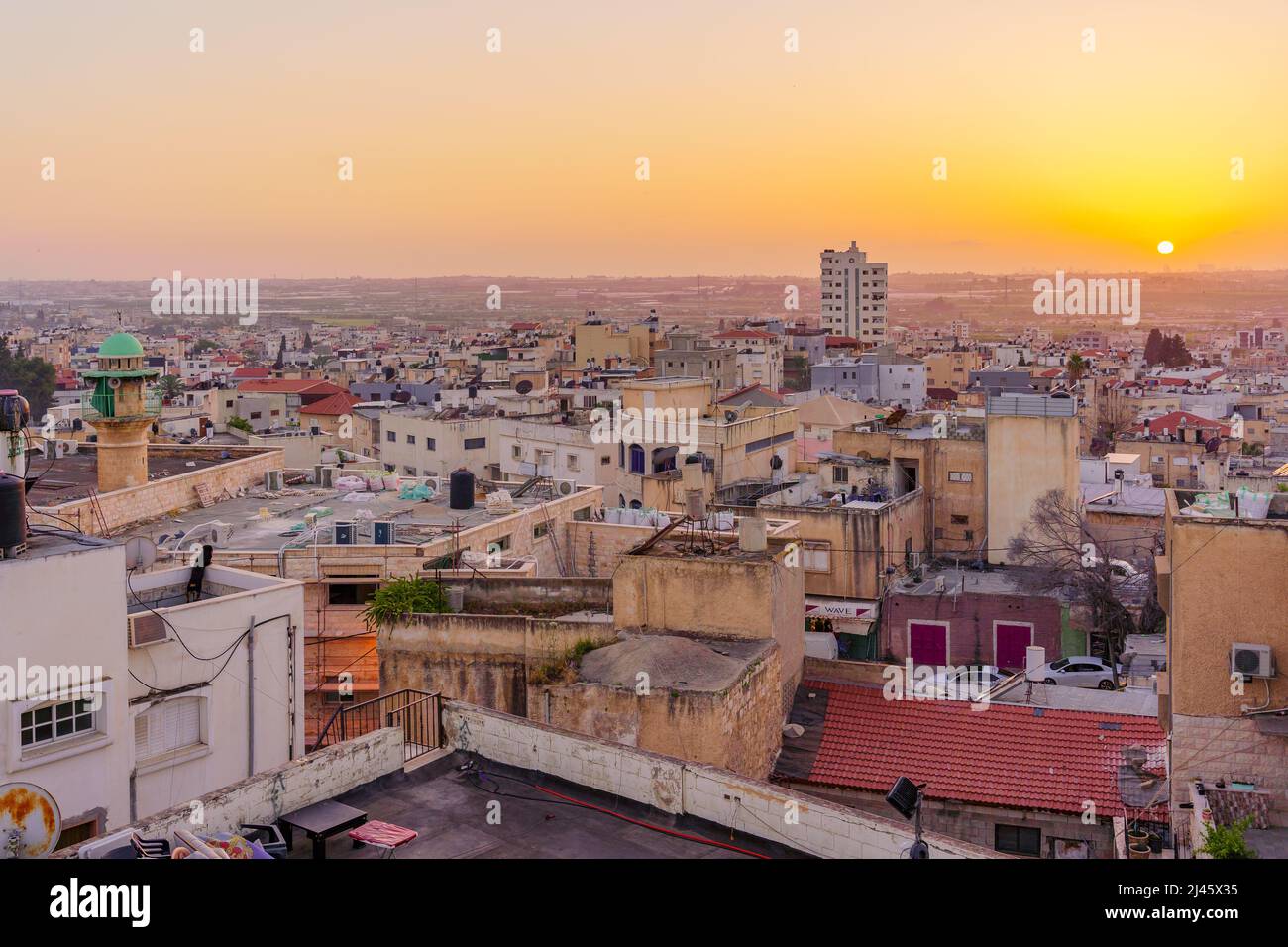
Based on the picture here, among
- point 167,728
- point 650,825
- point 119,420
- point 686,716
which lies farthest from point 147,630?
point 119,420

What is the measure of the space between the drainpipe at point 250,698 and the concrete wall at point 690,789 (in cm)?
440

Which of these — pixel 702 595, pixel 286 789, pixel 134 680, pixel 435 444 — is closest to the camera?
pixel 286 789

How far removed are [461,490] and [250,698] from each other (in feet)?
30.5

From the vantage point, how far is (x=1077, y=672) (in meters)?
21.1

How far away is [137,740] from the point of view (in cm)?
1232

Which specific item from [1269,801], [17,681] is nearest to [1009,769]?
[1269,801]

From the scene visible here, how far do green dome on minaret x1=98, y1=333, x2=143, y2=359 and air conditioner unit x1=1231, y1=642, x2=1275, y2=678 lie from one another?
19.2m

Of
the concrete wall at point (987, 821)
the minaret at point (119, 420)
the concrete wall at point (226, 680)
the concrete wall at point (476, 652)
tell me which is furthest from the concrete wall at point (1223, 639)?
the minaret at point (119, 420)

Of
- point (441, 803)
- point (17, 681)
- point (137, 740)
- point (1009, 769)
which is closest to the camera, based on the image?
point (441, 803)

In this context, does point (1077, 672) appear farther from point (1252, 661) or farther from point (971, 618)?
point (1252, 661)

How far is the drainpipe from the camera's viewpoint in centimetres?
1329

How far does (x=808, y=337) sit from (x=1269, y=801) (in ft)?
290

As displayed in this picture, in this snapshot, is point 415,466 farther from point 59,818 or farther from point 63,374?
point 63,374
